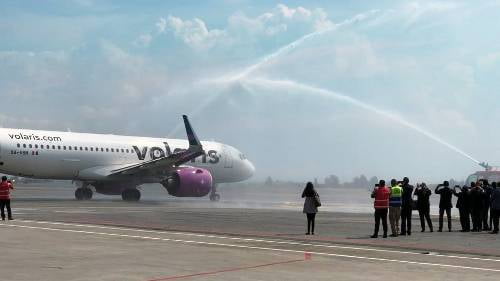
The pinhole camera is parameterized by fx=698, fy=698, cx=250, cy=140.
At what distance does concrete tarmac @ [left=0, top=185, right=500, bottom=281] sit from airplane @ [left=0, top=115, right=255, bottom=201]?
20.4m

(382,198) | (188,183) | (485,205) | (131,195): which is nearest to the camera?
(382,198)

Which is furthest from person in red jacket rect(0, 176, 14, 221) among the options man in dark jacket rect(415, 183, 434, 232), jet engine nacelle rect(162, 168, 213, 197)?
jet engine nacelle rect(162, 168, 213, 197)

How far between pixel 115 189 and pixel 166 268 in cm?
3913

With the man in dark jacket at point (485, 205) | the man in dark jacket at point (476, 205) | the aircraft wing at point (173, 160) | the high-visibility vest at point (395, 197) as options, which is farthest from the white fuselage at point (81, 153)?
the high-visibility vest at point (395, 197)

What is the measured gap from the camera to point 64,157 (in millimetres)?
46406

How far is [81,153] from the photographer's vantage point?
47.4m

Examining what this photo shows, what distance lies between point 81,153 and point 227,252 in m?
33.1

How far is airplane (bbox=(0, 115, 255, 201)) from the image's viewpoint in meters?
44.9

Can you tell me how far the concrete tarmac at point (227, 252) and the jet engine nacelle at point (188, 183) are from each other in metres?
21.9

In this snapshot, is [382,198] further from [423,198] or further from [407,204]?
[423,198]

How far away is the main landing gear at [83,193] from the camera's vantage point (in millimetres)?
51069

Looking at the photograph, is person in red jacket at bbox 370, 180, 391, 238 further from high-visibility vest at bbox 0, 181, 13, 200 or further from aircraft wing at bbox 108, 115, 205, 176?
aircraft wing at bbox 108, 115, 205, 176

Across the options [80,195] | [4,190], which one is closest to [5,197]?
[4,190]

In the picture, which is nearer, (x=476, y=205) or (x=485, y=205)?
(x=476, y=205)
